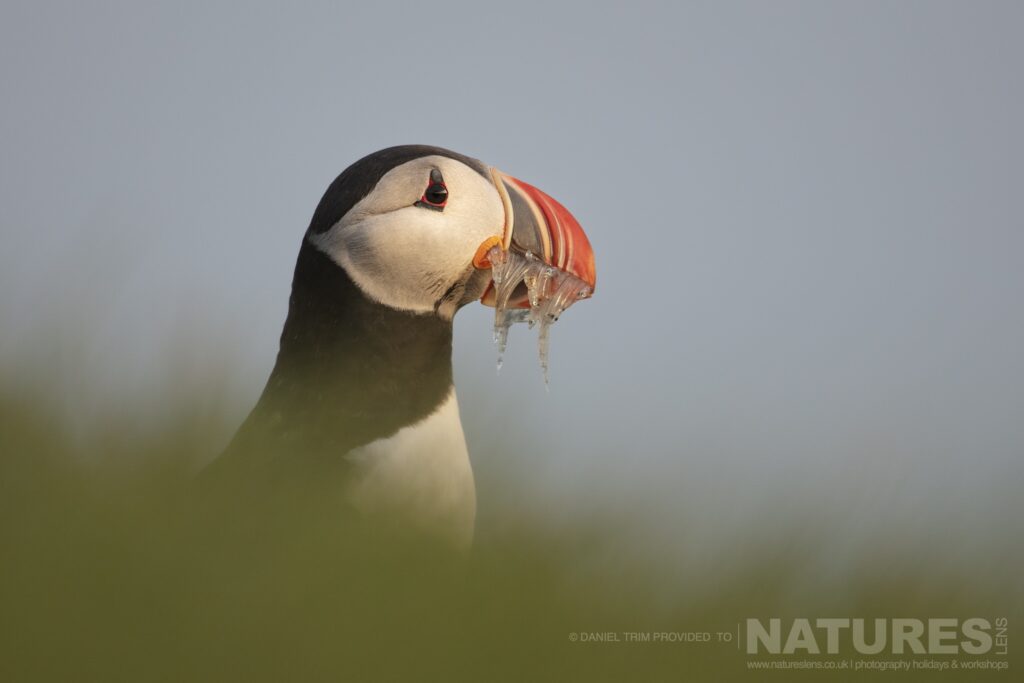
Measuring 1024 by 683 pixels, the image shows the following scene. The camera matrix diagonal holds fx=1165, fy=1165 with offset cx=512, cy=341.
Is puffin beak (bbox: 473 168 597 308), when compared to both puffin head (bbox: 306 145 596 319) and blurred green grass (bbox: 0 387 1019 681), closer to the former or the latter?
puffin head (bbox: 306 145 596 319)

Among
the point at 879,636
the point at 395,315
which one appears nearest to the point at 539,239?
Answer: the point at 395,315

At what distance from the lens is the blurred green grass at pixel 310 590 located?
1521mm

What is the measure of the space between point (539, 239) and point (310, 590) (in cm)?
280

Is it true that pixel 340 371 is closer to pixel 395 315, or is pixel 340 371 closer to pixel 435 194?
pixel 395 315

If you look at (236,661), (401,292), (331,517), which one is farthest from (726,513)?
(401,292)

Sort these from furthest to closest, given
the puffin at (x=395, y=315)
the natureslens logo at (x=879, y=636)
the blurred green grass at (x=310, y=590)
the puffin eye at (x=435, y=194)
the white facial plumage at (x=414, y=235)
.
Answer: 1. the puffin eye at (x=435, y=194)
2. the white facial plumage at (x=414, y=235)
3. the puffin at (x=395, y=315)
4. the natureslens logo at (x=879, y=636)
5. the blurred green grass at (x=310, y=590)

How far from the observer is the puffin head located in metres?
4.00

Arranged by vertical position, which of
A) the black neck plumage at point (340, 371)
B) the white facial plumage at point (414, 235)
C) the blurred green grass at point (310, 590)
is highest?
the white facial plumage at point (414, 235)

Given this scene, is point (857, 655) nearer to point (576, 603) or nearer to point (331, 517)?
point (576, 603)

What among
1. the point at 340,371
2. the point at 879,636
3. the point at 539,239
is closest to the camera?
the point at 879,636

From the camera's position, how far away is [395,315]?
13.0ft

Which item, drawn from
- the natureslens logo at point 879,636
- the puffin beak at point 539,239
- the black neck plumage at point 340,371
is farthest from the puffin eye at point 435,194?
the natureslens logo at point 879,636

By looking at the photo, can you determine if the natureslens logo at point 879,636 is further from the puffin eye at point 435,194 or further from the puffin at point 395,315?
the puffin eye at point 435,194

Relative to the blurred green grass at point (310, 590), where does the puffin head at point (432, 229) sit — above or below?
above
